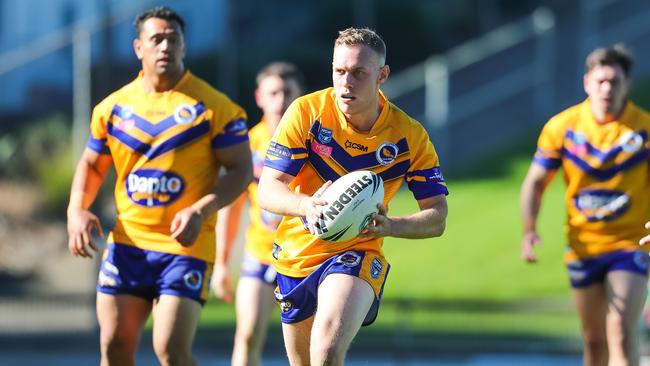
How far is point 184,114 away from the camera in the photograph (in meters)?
7.88

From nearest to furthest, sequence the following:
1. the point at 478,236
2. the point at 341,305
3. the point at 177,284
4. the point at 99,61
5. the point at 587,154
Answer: the point at 341,305
the point at 177,284
the point at 587,154
the point at 99,61
the point at 478,236

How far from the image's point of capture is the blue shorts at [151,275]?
25.3 ft

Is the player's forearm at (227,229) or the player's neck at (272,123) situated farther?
the player's neck at (272,123)

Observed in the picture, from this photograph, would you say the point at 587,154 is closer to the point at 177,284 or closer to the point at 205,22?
the point at 177,284

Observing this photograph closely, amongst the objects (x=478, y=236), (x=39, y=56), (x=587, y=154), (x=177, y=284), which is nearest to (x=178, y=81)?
(x=177, y=284)

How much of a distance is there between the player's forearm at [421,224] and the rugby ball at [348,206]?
18cm

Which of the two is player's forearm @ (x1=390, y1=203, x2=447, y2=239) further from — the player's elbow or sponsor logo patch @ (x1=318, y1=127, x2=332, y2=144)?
sponsor logo patch @ (x1=318, y1=127, x2=332, y2=144)

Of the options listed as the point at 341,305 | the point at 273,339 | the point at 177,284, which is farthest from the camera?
the point at 273,339

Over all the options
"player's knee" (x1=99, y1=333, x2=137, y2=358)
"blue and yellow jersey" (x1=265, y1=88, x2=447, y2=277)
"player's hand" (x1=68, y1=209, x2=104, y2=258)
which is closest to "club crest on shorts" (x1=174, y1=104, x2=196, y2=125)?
"player's hand" (x1=68, y1=209, x2=104, y2=258)

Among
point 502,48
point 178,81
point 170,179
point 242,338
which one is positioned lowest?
point 242,338

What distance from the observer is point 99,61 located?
18.0m

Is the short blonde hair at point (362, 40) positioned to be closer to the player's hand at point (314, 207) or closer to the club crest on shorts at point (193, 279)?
the player's hand at point (314, 207)

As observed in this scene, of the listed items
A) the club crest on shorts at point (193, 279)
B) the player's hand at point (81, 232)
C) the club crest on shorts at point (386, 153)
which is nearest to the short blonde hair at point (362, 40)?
the club crest on shorts at point (386, 153)

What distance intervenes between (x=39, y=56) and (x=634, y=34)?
36.9 feet
